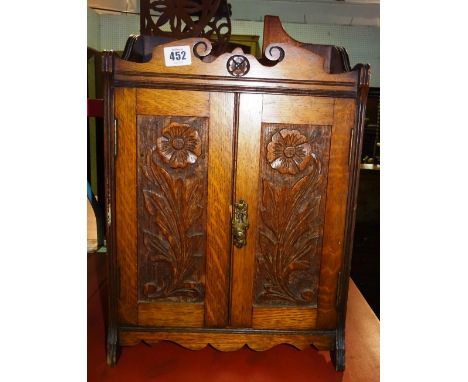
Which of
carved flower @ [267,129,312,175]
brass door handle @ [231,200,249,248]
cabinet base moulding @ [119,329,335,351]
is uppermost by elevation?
carved flower @ [267,129,312,175]

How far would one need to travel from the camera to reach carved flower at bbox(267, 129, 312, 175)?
140cm

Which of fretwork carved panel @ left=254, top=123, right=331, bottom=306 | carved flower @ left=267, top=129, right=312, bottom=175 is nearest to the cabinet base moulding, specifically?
fretwork carved panel @ left=254, top=123, right=331, bottom=306

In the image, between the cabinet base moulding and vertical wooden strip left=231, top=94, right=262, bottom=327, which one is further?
the cabinet base moulding

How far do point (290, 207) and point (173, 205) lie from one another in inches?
18.0

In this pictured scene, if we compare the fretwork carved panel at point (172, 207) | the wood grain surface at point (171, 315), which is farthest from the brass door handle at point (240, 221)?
the wood grain surface at point (171, 315)

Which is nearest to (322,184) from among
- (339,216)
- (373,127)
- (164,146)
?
(339,216)

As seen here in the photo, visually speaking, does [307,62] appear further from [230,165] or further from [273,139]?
[230,165]

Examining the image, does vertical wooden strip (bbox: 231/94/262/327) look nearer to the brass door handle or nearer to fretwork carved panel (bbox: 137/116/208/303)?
the brass door handle

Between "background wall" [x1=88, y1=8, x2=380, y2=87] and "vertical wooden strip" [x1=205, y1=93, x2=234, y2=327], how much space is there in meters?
4.30

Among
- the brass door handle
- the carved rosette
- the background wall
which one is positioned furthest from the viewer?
the background wall

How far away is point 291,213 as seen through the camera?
4.78 ft

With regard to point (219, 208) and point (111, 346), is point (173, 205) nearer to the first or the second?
point (219, 208)

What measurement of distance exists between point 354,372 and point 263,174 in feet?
3.00

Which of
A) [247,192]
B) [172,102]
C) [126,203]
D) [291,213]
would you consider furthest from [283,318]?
[172,102]
